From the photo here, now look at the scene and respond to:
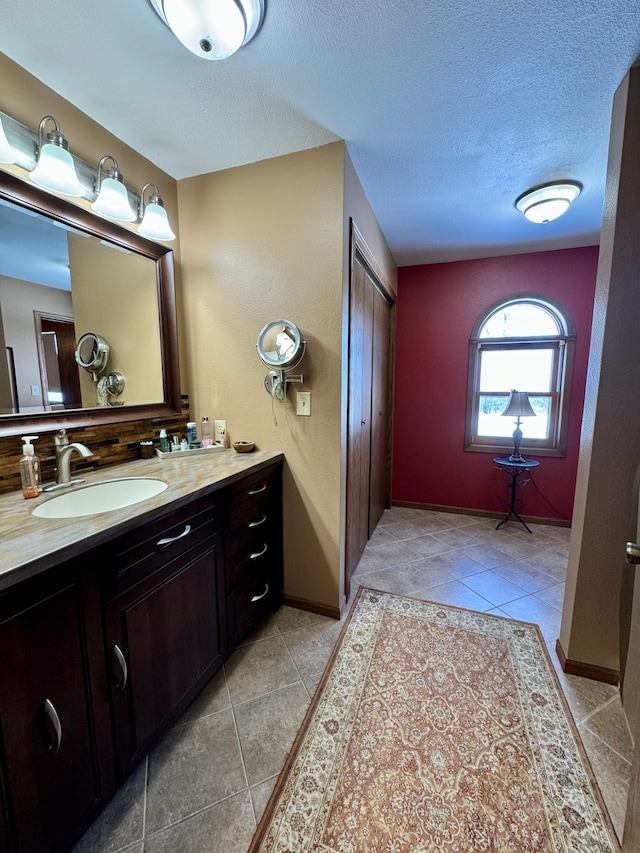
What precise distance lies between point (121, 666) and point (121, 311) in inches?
60.8

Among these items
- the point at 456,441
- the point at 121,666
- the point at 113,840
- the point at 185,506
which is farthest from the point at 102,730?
the point at 456,441

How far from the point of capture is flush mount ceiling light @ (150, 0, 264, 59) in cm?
100

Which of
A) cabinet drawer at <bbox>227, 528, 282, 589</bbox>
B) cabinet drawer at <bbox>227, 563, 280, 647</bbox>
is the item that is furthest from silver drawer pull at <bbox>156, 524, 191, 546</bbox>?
cabinet drawer at <bbox>227, 563, 280, 647</bbox>

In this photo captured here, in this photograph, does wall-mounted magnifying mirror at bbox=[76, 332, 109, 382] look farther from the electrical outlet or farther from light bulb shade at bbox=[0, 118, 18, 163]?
the electrical outlet

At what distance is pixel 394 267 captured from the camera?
127 inches

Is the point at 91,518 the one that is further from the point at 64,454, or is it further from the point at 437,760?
the point at 437,760

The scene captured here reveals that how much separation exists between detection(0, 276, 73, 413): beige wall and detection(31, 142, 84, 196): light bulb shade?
0.38 m

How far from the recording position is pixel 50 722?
824 millimetres

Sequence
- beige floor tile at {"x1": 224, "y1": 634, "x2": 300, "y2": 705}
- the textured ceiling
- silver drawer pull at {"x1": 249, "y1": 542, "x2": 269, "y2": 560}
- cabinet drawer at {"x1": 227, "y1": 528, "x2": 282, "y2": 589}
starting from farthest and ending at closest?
silver drawer pull at {"x1": 249, "y1": 542, "x2": 269, "y2": 560} < cabinet drawer at {"x1": 227, "y1": 528, "x2": 282, "y2": 589} < beige floor tile at {"x1": 224, "y1": 634, "x2": 300, "y2": 705} < the textured ceiling

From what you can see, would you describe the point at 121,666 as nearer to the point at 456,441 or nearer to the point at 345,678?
the point at 345,678

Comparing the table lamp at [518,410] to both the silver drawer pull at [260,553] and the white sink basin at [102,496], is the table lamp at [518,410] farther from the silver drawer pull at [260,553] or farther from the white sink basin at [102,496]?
the white sink basin at [102,496]

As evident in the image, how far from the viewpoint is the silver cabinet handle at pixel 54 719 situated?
0.82 m

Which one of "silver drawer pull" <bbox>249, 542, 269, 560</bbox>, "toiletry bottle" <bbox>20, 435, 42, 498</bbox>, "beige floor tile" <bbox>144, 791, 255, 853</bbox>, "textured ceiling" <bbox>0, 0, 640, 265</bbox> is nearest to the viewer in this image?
"beige floor tile" <bbox>144, 791, 255, 853</bbox>

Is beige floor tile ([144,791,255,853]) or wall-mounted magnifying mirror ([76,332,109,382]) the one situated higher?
wall-mounted magnifying mirror ([76,332,109,382])
